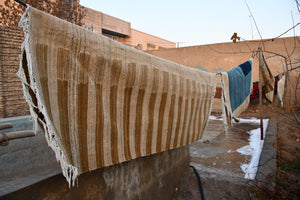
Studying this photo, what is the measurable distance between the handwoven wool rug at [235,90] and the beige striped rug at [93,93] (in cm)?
98

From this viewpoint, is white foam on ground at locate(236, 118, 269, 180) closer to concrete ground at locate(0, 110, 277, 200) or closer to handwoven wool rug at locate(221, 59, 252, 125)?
concrete ground at locate(0, 110, 277, 200)

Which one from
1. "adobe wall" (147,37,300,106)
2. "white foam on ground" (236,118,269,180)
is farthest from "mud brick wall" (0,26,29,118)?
"adobe wall" (147,37,300,106)

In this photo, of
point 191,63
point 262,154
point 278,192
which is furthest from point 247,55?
point 278,192

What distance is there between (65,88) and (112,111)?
356mm

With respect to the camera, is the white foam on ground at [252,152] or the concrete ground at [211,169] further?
the white foam on ground at [252,152]

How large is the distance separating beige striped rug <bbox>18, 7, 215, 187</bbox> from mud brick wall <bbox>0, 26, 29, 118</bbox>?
3920 millimetres

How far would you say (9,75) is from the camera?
4.23 meters

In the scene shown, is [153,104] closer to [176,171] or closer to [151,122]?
[151,122]

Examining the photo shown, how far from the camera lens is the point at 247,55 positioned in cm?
827

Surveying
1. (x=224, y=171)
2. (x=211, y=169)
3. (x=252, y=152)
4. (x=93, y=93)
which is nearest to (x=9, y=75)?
(x=93, y=93)

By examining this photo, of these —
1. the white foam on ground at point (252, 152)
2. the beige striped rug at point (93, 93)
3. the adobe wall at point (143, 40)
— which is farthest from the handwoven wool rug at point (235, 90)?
the adobe wall at point (143, 40)

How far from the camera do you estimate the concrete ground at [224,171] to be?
2.51 m

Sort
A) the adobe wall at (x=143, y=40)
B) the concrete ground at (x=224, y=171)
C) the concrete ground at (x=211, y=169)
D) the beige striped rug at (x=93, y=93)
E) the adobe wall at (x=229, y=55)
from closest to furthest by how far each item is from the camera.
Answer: the beige striped rug at (x=93, y=93), the concrete ground at (x=211, y=169), the concrete ground at (x=224, y=171), the adobe wall at (x=229, y=55), the adobe wall at (x=143, y=40)

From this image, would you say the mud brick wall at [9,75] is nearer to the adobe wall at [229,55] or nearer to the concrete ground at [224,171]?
the concrete ground at [224,171]
